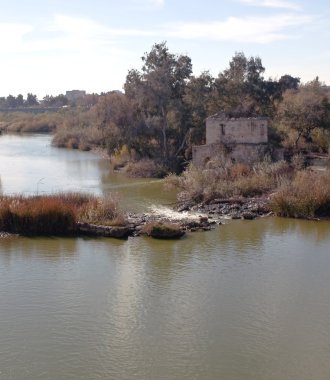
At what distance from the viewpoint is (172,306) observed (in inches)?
603

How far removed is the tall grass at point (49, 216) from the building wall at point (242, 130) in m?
14.3

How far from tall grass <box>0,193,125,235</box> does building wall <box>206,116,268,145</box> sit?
1431cm

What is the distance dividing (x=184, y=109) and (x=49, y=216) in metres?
20.9

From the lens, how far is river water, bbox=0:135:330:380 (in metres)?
12.3

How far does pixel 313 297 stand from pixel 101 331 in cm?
605

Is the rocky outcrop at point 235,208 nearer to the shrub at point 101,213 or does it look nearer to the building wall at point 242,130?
the shrub at point 101,213

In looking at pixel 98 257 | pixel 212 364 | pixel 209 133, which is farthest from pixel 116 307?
pixel 209 133

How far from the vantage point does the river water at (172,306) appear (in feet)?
40.5

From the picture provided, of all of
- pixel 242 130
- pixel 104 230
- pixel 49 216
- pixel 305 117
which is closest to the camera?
pixel 104 230

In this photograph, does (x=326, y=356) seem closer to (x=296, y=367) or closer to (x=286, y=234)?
(x=296, y=367)

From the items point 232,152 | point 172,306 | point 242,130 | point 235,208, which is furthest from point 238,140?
point 172,306

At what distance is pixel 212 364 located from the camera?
12.3 metres

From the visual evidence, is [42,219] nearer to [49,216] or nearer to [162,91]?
[49,216]

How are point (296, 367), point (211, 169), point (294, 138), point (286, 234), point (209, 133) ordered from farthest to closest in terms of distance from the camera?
point (294, 138)
point (209, 133)
point (211, 169)
point (286, 234)
point (296, 367)
